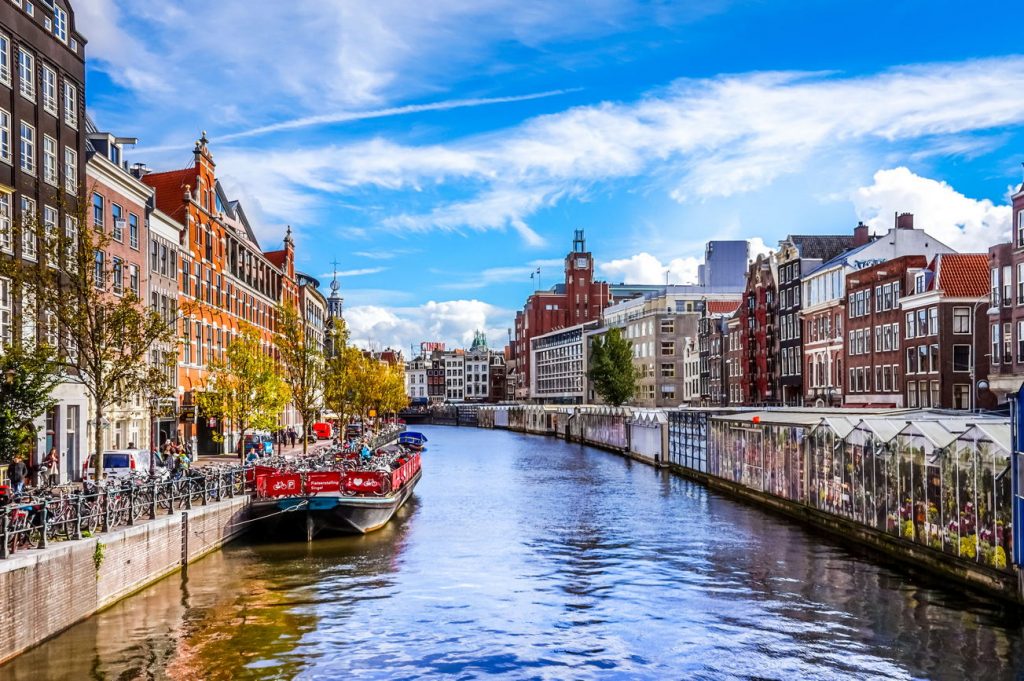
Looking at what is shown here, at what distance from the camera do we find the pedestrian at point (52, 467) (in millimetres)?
37688

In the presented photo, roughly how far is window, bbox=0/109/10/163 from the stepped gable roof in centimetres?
7432

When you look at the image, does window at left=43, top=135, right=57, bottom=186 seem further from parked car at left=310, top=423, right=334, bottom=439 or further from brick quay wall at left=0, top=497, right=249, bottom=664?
parked car at left=310, top=423, right=334, bottom=439

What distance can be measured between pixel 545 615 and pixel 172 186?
163 feet

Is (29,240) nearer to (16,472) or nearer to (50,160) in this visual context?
(50,160)

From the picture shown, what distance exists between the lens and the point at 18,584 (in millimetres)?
20516

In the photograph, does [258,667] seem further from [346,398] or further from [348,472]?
[346,398]

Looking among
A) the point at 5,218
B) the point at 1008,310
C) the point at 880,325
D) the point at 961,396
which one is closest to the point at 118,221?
the point at 5,218

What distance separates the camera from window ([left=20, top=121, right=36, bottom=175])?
39.7 m

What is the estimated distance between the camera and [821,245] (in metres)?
97.4

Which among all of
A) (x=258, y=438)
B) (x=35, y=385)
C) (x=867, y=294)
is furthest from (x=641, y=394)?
(x=35, y=385)

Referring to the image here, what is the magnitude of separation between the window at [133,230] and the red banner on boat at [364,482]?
21097 mm

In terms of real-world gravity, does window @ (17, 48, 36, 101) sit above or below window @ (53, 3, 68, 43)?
below

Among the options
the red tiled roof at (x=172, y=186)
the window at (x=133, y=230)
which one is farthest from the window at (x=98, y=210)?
the red tiled roof at (x=172, y=186)

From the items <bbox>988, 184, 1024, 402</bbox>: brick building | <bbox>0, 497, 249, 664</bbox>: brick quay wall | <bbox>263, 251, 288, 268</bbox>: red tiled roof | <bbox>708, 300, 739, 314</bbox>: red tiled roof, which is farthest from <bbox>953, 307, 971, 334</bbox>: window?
<bbox>708, 300, 739, 314</bbox>: red tiled roof
